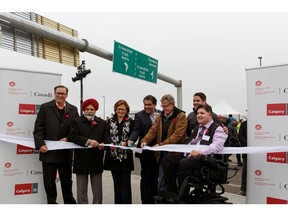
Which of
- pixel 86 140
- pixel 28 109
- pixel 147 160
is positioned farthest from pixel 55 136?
pixel 147 160

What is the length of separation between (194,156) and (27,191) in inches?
114

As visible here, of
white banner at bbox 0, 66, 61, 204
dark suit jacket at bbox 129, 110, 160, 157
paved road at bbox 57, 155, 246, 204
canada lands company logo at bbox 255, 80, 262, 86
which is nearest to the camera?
canada lands company logo at bbox 255, 80, 262, 86

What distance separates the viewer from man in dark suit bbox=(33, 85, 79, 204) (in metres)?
4.70

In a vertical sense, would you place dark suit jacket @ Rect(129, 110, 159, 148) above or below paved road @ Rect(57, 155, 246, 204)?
above

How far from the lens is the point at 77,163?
464cm

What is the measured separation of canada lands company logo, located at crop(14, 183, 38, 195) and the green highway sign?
20.3ft

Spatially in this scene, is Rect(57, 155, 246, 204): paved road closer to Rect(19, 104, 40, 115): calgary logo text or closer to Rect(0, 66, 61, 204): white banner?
Rect(0, 66, 61, 204): white banner

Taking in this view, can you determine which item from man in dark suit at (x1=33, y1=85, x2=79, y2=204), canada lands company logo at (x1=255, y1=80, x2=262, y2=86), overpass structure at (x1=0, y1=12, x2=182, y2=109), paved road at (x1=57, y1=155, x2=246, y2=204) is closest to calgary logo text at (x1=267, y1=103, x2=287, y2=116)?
canada lands company logo at (x1=255, y1=80, x2=262, y2=86)

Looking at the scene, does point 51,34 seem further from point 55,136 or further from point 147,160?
point 147,160

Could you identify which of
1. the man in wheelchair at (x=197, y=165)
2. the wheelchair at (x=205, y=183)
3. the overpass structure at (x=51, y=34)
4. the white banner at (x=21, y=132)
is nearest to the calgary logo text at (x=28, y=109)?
the white banner at (x=21, y=132)

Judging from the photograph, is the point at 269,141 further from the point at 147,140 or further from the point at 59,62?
the point at 59,62

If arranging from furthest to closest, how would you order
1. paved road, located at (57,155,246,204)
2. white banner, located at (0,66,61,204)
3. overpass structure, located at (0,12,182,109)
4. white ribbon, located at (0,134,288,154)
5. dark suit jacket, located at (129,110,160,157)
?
overpass structure, located at (0,12,182,109) < paved road, located at (57,155,246,204) < dark suit jacket, located at (129,110,160,157) < white banner, located at (0,66,61,204) < white ribbon, located at (0,134,288,154)

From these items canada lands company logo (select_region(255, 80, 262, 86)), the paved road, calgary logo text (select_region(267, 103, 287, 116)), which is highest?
canada lands company logo (select_region(255, 80, 262, 86))

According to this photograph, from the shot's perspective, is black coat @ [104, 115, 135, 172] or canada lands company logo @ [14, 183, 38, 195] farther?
canada lands company logo @ [14, 183, 38, 195]
